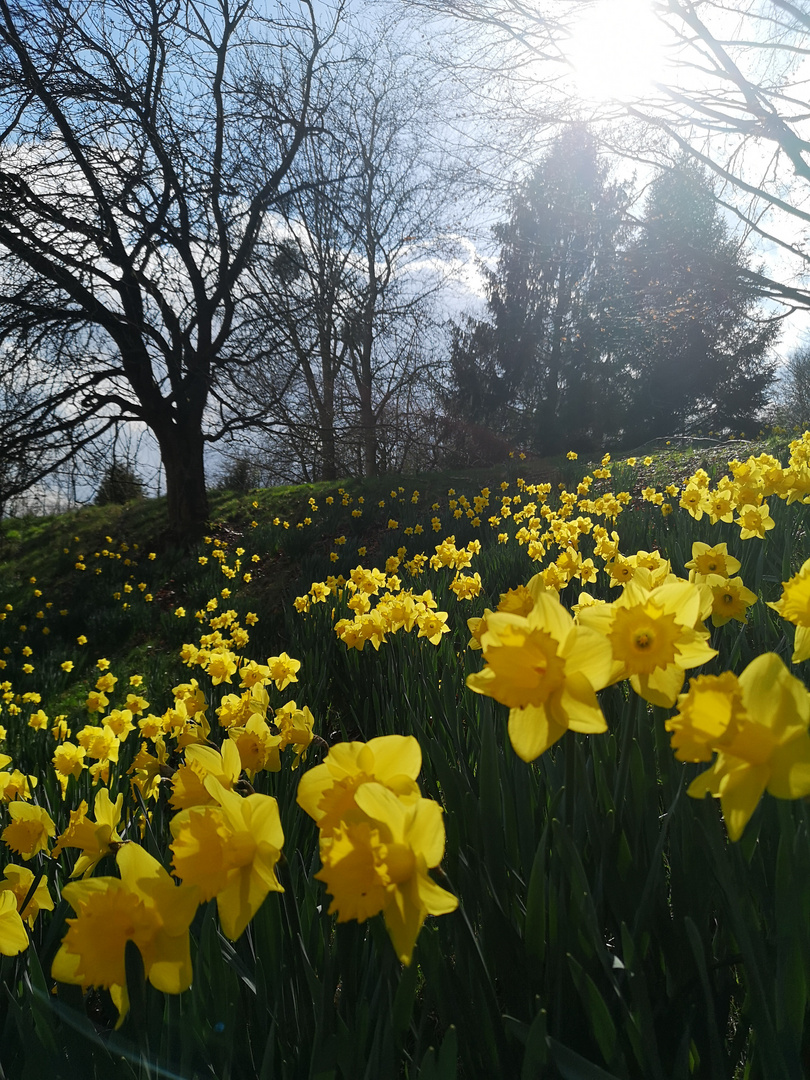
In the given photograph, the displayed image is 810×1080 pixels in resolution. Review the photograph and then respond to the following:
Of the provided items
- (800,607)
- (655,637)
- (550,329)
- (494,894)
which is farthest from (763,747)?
(550,329)

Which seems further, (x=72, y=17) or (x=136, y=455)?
(x=136, y=455)

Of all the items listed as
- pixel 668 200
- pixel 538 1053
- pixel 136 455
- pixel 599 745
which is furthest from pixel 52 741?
pixel 668 200

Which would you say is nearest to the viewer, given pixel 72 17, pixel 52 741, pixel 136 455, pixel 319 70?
pixel 52 741

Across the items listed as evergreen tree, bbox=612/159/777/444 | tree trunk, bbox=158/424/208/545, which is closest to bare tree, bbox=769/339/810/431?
evergreen tree, bbox=612/159/777/444

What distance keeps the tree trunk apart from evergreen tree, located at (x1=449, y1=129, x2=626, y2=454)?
965 centimetres

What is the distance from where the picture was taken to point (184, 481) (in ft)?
26.7

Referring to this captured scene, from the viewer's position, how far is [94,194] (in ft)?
19.4

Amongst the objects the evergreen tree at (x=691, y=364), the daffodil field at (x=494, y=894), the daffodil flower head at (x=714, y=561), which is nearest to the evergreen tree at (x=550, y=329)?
the evergreen tree at (x=691, y=364)

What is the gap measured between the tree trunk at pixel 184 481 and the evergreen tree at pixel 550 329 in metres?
9.65

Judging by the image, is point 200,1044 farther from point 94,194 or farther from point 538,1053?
point 94,194

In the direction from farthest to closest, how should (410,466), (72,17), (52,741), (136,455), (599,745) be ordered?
(410,466)
(136,455)
(72,17)
(52,741)
(599,745)

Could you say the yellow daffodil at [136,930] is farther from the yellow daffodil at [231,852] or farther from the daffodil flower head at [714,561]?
the daffodil flower head at [714,561]

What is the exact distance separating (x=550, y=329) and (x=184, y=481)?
1459cm

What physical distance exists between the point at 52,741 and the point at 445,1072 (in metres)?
2.80
